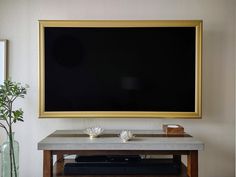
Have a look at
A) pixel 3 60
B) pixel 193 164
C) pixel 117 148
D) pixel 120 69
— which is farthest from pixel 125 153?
pixel 3 60

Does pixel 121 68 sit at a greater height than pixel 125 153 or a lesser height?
greater

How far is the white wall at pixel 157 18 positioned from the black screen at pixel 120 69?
24cm

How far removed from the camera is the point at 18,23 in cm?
270

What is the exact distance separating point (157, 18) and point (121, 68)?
1.99 ft

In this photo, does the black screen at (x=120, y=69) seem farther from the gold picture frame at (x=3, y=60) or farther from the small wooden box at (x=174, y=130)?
the gold picture frame at (x=3, y=60)

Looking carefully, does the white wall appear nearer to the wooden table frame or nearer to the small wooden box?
the small wooden box

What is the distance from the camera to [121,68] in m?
2.52

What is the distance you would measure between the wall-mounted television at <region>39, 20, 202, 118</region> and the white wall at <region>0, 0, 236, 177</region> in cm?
22

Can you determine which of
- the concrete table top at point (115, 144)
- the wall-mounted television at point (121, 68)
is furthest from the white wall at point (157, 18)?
the concrete table top at point (115, 144)

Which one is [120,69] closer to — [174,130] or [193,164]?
[174,130]

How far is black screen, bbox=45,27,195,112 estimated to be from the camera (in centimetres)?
251

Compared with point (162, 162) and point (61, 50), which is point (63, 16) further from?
point (162, 162)

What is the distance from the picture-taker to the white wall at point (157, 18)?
2695 millimetres

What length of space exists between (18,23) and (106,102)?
111 centimetres
